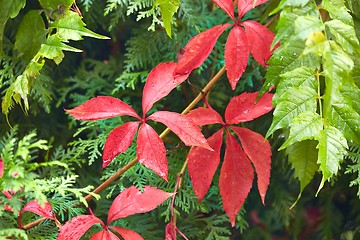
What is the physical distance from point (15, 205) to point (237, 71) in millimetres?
307

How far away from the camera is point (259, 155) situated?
2.27 feet

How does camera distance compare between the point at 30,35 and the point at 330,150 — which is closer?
the point at 330,150

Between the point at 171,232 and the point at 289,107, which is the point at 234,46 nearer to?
the point at 289,107

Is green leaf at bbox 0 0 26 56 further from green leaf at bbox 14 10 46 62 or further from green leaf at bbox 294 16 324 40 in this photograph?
green leaf at bbox 294 16 324 40

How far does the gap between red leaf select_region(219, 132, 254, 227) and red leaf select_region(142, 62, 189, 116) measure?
113 mm

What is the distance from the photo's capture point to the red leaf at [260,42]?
0.69 metres

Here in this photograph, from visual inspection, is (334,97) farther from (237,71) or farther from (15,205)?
(15,205)

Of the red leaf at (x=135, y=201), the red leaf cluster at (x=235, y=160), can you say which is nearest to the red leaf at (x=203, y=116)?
the red leaf cluster at (x=235, y=160)

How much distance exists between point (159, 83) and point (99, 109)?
0.08 m

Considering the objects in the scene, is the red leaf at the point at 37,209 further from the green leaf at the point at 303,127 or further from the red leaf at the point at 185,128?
the green leaf at the point at 303,127

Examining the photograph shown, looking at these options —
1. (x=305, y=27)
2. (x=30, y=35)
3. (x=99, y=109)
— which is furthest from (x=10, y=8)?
(x=305, y=27)

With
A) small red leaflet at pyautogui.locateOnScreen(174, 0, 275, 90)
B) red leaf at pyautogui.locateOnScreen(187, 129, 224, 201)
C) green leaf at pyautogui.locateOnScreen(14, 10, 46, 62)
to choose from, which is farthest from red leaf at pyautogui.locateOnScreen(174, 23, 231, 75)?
green leaf at pyautogui.locateOnScreen(14, 10, 46, 62)

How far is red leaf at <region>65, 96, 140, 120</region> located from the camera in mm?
652

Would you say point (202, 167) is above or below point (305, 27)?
below
